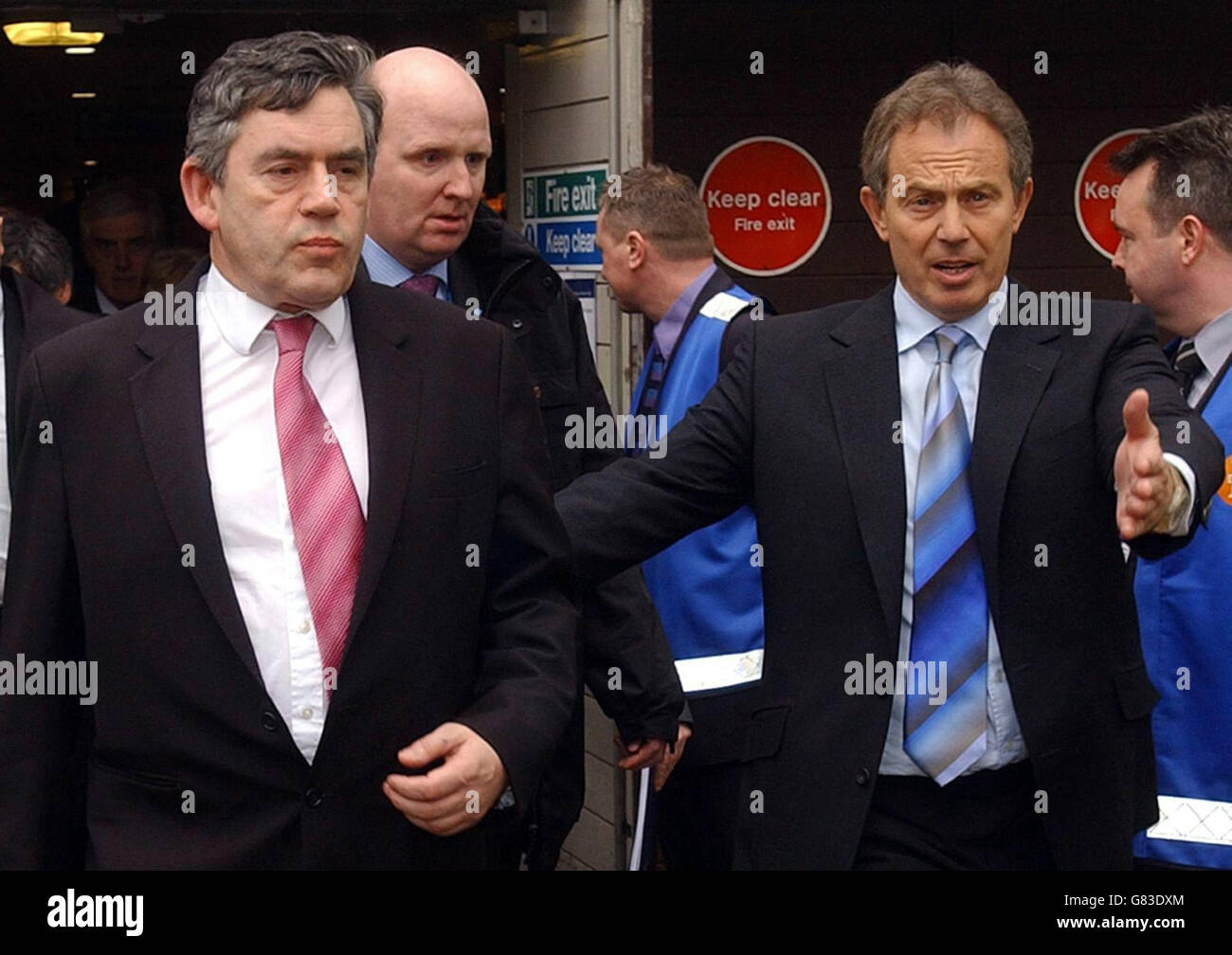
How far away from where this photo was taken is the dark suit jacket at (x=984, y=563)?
3.15 metres

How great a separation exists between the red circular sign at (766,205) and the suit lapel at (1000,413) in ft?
13.8

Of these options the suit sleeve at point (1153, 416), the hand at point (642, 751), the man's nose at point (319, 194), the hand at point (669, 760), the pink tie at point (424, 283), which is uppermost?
the man's nose at point (319, 194)

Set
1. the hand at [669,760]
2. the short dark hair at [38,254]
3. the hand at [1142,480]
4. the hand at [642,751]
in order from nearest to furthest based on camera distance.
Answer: the hand at [1142,480], the hand at [642,751], the hand at [669,760], the short dark hair at [38,254]

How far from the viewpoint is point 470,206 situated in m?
4.23

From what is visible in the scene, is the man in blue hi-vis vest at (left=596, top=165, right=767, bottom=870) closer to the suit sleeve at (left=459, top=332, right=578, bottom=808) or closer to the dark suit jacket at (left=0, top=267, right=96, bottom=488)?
the dark suit jacket at (left=0, top=267, right=96, bottom=488)

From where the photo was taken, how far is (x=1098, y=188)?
25.8 ft

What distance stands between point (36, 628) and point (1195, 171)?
273cm

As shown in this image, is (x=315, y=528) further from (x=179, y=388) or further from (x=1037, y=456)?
(x=1037, y=456)

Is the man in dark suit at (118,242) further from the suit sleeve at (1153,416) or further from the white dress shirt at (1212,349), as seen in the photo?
the suit sleeve at (1153,416)

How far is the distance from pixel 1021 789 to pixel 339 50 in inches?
66.7

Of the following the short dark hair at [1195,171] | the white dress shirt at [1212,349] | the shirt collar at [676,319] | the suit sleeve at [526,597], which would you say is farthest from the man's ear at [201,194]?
the shirt collar at [676,319]

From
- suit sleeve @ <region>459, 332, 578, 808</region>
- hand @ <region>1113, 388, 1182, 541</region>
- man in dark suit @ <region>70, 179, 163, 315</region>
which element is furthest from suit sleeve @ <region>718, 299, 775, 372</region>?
man in dark suit @ <region>70, 179, 163, 315</region>

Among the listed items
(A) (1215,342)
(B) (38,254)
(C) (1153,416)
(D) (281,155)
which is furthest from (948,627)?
(B) (38,254)

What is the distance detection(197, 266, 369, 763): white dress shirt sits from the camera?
9.34 ft
